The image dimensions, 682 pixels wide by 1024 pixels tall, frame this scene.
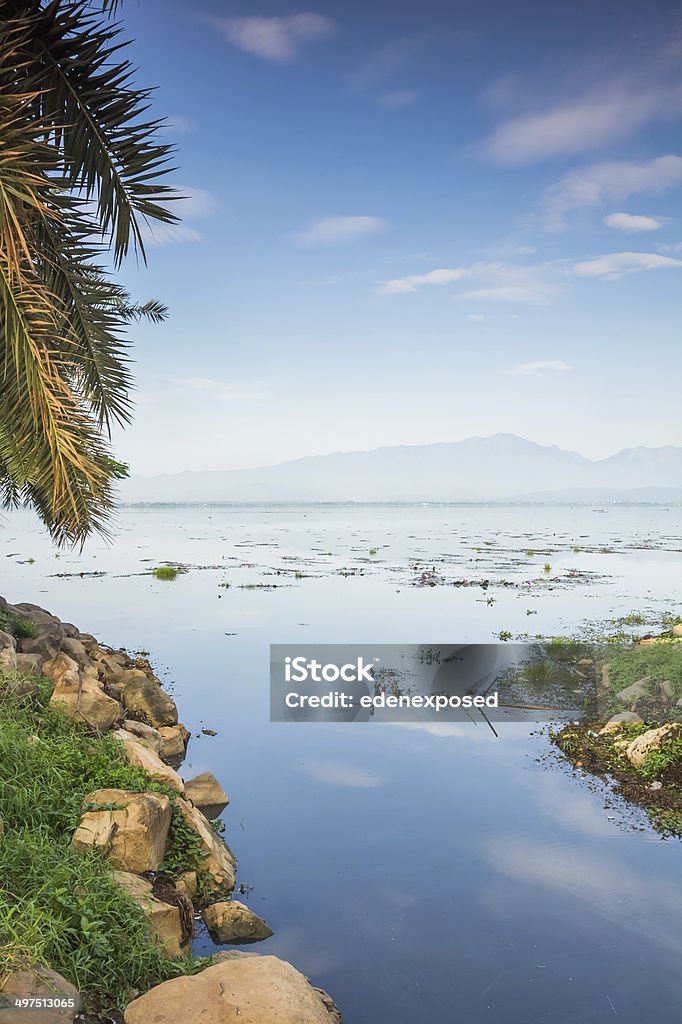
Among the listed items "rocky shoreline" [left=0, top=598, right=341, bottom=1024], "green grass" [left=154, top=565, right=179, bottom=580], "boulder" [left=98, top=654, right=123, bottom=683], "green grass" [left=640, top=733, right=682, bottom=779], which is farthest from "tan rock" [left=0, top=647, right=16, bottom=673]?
"green grass" [left=154, top=565, right=179, bottom=580]

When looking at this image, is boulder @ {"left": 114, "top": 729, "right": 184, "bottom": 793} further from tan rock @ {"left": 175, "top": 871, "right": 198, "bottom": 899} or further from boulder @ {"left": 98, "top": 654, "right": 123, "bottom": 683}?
boulder @ {"left": 98, "top": 654, "right": 123, "bottom": 683}

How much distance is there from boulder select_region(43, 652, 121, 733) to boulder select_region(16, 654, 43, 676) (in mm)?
127

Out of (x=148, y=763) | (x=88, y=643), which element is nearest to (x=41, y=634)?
(x=88, y=643)

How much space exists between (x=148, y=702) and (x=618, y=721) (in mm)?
6393

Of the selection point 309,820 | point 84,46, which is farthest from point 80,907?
point 84,46

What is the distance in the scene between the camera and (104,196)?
848 cm

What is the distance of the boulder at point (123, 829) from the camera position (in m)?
6.03

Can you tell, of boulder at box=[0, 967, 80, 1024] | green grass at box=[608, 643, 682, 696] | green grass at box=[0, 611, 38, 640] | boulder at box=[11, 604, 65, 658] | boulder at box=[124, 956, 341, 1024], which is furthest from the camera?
green grass at box=[608, 643, 682, 696]

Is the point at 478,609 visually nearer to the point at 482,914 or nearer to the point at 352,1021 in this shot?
the point at 482,914

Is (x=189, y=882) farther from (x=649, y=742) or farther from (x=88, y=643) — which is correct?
(x=88, y=643)

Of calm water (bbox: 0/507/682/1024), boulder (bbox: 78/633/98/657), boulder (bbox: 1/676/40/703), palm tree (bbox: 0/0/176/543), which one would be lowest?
calm water (bbox: 0/507/682/1024)

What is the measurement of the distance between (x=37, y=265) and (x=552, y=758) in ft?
28.1

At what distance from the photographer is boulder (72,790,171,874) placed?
19.8 ft

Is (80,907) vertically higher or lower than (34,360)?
lower
